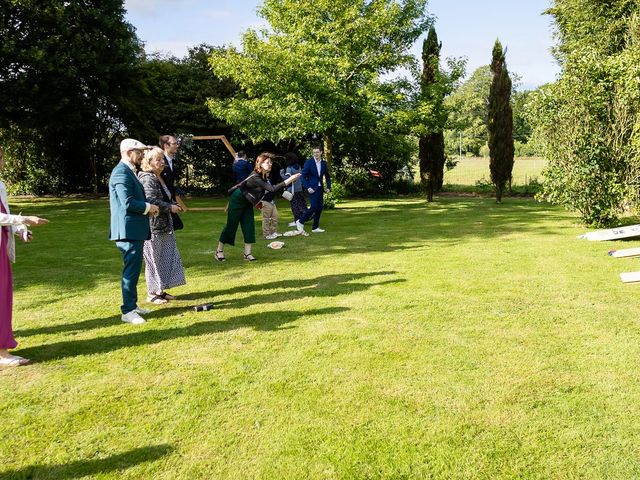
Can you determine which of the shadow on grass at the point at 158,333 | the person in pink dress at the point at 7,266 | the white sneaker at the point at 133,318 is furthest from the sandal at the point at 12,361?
the white sneaker at the point at 133,318

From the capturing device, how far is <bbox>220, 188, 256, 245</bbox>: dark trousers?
8789 mm

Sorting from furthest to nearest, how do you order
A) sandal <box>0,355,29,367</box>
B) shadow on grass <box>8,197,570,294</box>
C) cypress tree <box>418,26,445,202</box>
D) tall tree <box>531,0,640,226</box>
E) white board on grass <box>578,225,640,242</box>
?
cypress tree <box>418,26,445,202</box>, tall tree <box>531,0,640,226</box>, white board on grass <box>578,225,640,242</box>, shadow on grass <box>8,197,570,294</box>, sandal <box>0,355,29,367</box>

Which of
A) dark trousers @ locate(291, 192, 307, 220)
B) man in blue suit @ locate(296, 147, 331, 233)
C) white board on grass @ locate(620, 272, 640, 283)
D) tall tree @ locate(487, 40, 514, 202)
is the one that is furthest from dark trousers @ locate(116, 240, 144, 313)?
tall tree @ locate(487, 40, 514, 202)

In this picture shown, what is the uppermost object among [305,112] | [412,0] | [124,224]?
[412,0]

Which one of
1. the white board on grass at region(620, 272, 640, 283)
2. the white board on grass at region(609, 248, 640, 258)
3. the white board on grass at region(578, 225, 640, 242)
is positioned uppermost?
the white board on grass at region(578, 225, 640, 242)

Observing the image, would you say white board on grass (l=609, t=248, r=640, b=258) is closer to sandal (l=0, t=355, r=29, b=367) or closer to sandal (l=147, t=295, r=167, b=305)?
sandal (l=147, t=295, r=167, b=305)

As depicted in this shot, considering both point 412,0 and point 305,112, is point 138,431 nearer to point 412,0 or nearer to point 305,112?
point 305,112

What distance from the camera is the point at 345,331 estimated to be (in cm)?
527

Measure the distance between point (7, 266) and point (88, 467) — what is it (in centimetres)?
244

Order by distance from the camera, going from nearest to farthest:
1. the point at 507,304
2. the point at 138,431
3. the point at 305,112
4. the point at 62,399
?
the point at 138,431 < the point at 62,399 < the point at 507,304 < the point at 305,112

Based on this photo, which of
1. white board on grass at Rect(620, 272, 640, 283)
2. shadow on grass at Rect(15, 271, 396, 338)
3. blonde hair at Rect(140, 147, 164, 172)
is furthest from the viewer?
white board on grass at Rect(620, 272, 640, 283)

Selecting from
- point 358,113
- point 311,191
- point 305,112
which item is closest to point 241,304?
point 311,191

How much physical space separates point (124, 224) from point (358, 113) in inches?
528

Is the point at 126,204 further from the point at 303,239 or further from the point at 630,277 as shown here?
the point at 630,277
